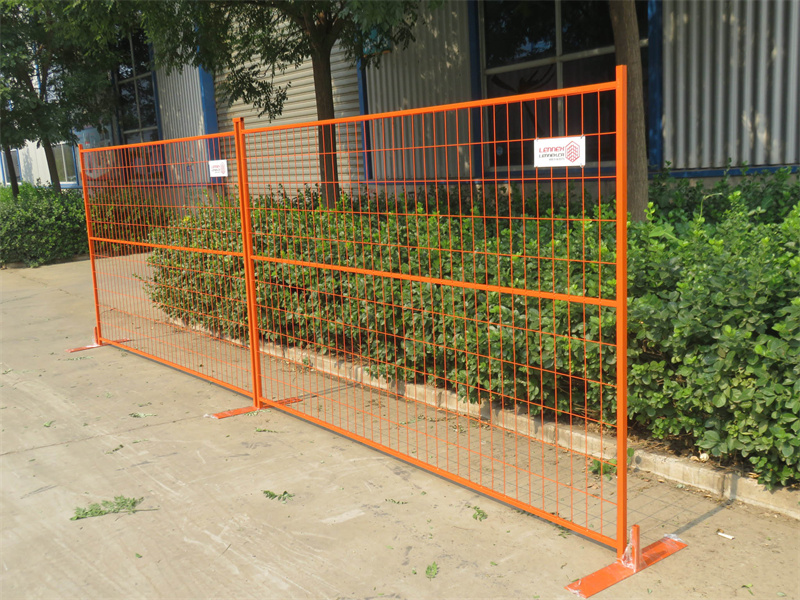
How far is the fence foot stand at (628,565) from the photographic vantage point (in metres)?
3.33

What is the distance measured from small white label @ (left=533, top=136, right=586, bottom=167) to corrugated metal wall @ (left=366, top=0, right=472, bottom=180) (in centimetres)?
660

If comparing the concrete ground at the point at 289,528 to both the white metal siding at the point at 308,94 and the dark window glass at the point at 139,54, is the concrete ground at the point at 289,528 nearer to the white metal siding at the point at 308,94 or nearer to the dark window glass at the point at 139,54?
the white metal siding at the point at 308,94

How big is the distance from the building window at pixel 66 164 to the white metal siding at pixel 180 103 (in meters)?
7.35

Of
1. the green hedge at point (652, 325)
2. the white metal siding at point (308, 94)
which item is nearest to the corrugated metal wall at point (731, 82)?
the green hedge at point (652, 325)

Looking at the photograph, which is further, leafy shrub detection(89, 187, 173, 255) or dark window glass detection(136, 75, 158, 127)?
dark window glass detection(136, 75, 158, 127)

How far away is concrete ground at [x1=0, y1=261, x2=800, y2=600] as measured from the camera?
3457mm

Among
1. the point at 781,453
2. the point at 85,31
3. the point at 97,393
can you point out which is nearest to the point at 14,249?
the point at 85,31

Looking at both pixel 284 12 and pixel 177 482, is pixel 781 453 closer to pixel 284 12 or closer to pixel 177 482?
pixel 177 482

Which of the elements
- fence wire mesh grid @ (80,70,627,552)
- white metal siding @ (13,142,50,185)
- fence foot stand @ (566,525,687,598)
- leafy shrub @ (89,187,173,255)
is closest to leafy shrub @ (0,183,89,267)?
fence wire mesh grid @ (80,70,627,552)

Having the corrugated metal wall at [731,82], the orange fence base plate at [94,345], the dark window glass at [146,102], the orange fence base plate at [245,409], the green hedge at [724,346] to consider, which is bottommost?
the orange fence base plate at [245,409]

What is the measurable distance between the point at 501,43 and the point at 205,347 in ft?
19.3

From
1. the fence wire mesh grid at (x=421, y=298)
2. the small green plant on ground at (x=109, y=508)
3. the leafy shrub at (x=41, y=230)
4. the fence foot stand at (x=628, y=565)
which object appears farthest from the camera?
the leafy shrub at (x=41, y=230)

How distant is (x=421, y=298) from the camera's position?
14.4 feet

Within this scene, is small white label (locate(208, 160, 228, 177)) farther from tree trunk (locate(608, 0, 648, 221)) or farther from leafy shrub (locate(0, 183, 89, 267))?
leafy shrub (locate(0, 183, 89, 267))
